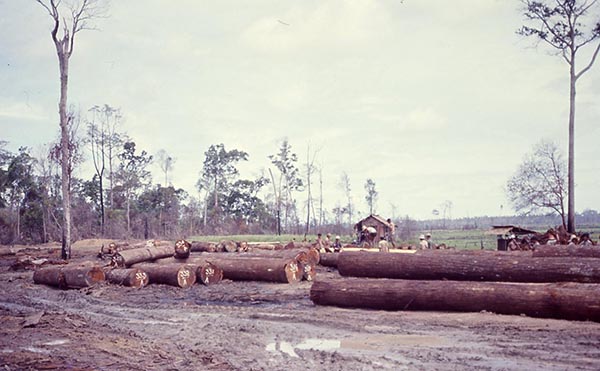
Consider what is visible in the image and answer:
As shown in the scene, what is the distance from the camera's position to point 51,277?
16875 mm

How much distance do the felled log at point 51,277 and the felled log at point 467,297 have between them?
9238mm

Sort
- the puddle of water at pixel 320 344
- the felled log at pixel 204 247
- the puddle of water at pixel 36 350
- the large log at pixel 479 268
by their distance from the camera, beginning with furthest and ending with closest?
the felled log at pixel 204 247, the large log at pixel 479 268, the puddle of water at pixel 320 344, the puddle of water at pixel 36 350

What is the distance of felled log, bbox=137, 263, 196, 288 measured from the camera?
1614 cm

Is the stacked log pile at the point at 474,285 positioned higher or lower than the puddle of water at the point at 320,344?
higher

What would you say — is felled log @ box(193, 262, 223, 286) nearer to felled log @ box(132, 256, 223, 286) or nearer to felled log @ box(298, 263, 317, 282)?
felled log @ box(132, 256, 223, 286)

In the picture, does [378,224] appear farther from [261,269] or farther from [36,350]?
[36,350]

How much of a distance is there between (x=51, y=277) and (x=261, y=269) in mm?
6880

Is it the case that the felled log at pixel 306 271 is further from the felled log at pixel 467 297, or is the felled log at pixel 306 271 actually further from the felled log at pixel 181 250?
the felled log at pixel 467 297

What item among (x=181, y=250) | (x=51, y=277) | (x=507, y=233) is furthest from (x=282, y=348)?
(x=507, y=233)

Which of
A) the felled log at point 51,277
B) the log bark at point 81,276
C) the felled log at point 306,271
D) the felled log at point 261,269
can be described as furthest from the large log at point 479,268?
the felled log at point 51,277

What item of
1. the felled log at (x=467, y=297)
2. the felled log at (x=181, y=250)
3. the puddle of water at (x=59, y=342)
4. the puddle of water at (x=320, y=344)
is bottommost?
the puddle of water at (x=320, y=344)

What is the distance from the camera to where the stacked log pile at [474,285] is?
940 cm

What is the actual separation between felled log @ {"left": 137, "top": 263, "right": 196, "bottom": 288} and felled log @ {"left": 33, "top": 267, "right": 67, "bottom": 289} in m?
2.51

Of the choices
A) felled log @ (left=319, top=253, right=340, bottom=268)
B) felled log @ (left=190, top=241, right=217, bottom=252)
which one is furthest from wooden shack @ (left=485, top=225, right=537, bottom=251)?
felled log @ (left=190, top=241, right=217, bottom=252)
